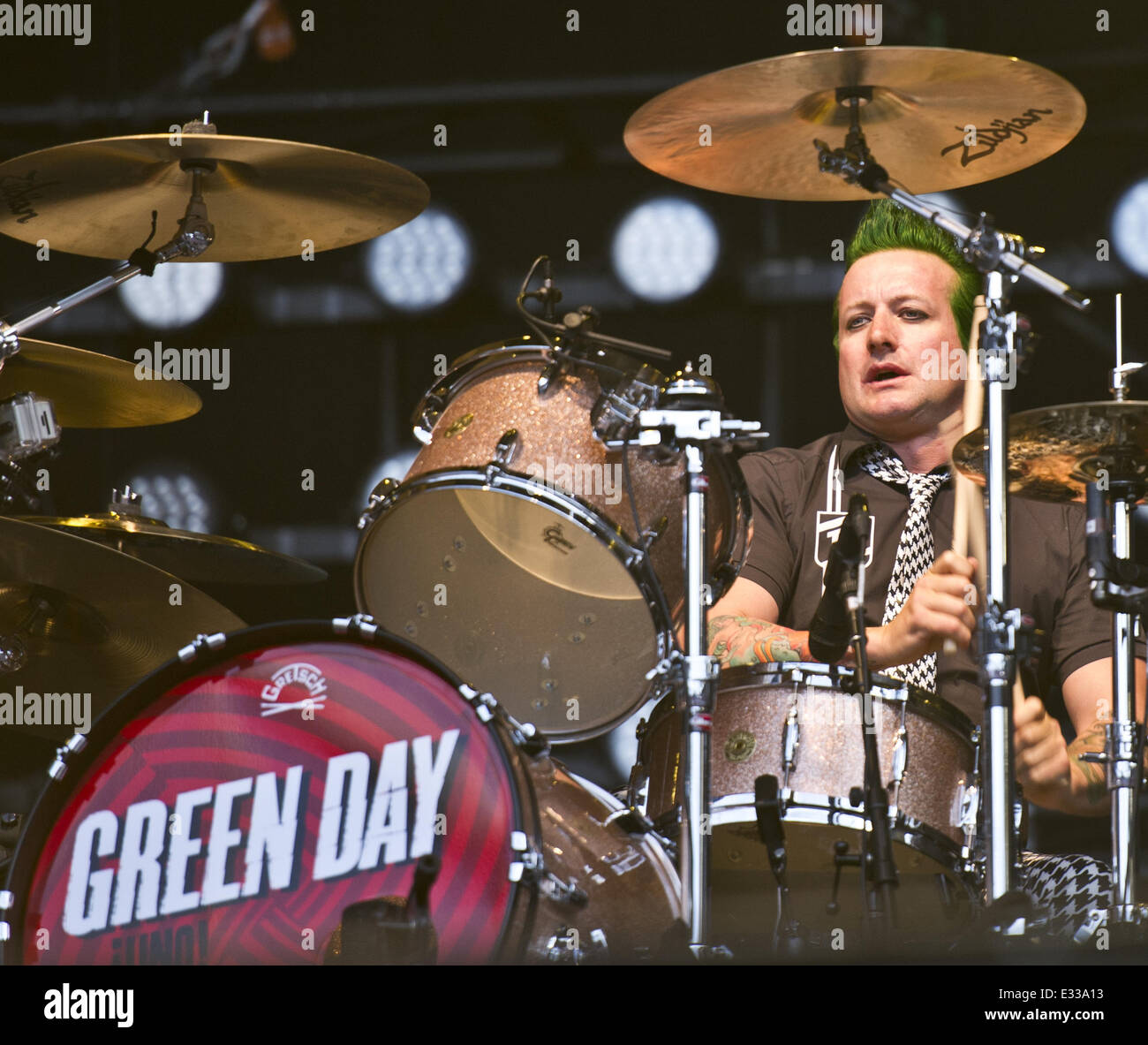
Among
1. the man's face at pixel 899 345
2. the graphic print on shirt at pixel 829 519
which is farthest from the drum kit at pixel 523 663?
the graphic print on shirt at pixel 829 519

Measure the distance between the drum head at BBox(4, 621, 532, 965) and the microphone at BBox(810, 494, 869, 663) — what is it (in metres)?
0.51

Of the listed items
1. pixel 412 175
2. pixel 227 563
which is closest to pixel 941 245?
pixel 412 175

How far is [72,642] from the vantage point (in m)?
2.73

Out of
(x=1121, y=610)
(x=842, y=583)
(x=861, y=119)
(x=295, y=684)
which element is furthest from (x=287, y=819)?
(x=861, y=119)

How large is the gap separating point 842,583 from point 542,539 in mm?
569

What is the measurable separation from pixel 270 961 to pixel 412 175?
1.44 m

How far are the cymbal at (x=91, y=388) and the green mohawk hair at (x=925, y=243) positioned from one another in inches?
57.4

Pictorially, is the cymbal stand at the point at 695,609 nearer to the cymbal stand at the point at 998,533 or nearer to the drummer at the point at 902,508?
the cymbal stand at the point at 998,533

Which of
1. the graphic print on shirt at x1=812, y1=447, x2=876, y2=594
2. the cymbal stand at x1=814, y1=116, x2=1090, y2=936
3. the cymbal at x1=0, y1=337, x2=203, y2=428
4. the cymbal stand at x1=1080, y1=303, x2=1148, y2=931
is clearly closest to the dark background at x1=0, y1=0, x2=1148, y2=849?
the graphic print on shirt at x1=812, y1=447, x2=876, y2=594

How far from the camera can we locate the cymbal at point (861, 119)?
2.42 meters

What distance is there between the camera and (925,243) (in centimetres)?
321

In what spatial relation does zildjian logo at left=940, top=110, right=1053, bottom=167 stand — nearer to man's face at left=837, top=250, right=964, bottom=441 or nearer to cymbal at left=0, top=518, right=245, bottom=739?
man's face at left=837, top=250, right=964, bottom=441

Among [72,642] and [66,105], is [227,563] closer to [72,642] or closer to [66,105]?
[72,642]

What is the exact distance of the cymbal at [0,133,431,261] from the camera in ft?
8.53
